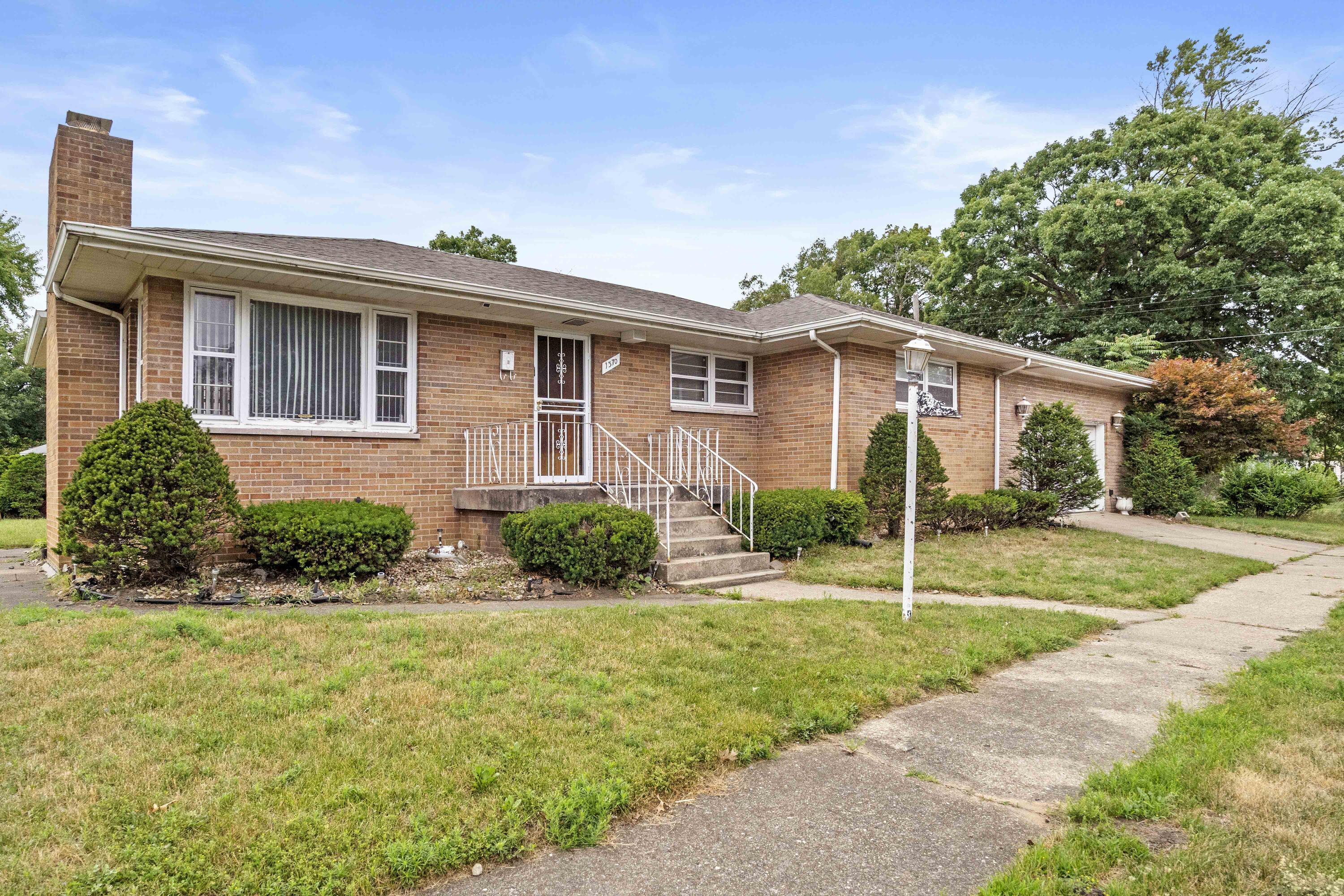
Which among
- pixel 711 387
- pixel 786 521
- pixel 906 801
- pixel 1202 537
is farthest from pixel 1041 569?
pixel 906 801

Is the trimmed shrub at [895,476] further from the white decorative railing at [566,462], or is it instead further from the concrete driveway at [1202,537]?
the concrete driveway at [1202,537]

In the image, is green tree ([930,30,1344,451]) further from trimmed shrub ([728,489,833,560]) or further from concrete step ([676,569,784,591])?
concrete step ([676,569,784,591])

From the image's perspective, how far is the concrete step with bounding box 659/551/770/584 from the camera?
25.4 ft

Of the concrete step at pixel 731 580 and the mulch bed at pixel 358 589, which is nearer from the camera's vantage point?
the mulch bed at pixel 358 589

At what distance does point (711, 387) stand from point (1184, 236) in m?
19.5

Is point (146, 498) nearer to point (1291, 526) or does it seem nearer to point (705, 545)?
point (705, 545)

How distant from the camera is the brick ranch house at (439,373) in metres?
7.71

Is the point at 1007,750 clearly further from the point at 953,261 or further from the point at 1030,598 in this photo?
the point at 953,261

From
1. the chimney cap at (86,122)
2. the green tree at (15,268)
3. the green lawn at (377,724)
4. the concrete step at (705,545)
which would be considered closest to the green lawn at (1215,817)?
the green lawn at (377,724)

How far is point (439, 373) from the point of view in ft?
A: 30.2

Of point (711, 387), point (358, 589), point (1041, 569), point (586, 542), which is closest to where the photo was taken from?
point (358, 589)

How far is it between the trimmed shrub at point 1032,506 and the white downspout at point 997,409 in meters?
1.39

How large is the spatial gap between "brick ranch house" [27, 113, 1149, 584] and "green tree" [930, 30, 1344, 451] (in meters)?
15.8

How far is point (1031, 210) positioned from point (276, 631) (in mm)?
28877
